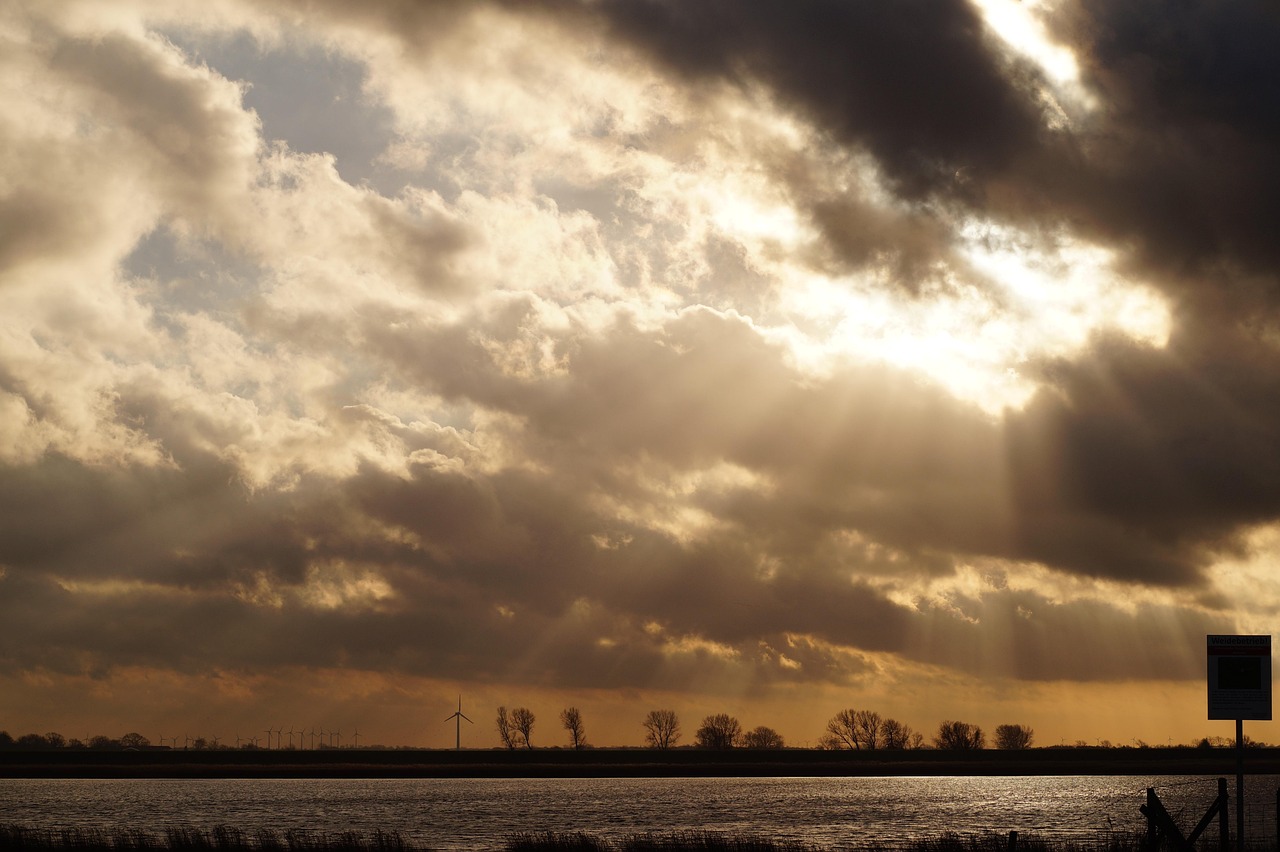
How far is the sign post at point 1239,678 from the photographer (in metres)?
33.3

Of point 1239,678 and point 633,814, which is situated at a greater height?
point 1239,678

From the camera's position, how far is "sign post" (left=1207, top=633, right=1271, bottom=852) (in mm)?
33344

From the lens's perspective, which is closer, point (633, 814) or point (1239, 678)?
point (1239, 678)

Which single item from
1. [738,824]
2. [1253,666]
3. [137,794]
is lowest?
[137,794]

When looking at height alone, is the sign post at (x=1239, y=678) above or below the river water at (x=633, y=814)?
above

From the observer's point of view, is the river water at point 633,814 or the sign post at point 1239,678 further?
the river water at point 633,814

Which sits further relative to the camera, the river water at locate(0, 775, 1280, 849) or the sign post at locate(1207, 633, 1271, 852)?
the river water at locate(0, 775, 1280, 849)

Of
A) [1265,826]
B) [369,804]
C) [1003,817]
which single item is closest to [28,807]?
[369,804]

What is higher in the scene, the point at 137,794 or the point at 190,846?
the point at 190,846

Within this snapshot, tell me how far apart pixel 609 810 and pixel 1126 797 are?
6478 cm

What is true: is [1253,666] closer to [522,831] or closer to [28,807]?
[522,831]

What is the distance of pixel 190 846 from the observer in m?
56.8

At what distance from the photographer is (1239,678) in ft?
111

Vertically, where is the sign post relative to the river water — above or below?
above
